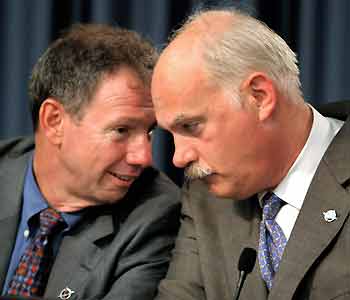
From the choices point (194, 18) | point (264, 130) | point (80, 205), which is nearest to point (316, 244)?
point (264, 130)

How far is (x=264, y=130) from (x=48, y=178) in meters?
0.65

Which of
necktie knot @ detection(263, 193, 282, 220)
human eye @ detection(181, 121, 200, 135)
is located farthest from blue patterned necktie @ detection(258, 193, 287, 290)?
human eye @ detection(181, 121, 200, 135)

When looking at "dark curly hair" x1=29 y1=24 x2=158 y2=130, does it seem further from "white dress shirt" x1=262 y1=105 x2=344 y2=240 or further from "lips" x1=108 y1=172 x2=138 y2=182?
"white dress shirt" x1=262 y1=105 x2=344 y2=240

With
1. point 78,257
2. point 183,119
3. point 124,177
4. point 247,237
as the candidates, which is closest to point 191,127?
point 183,119

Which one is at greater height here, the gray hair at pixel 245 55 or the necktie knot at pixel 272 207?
the gray hair at pixel 245 55

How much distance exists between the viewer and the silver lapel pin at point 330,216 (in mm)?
1701

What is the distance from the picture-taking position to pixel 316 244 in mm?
1695

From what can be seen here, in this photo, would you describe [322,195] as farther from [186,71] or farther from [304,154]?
[186,71]

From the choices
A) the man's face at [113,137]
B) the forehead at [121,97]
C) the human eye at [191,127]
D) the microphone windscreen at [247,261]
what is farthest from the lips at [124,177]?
the microphone windscreen at [247,261]

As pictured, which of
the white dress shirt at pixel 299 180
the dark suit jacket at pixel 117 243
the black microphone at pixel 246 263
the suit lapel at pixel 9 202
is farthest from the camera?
the suit lapel at pixel 9 202

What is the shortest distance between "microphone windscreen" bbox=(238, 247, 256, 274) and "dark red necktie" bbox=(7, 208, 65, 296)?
0.57 m

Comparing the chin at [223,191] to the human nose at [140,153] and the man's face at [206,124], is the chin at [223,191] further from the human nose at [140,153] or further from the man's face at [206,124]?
the human nose at [140,153]

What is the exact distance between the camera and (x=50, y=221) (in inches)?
83.0

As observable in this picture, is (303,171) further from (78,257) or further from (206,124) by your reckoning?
(78,257)
